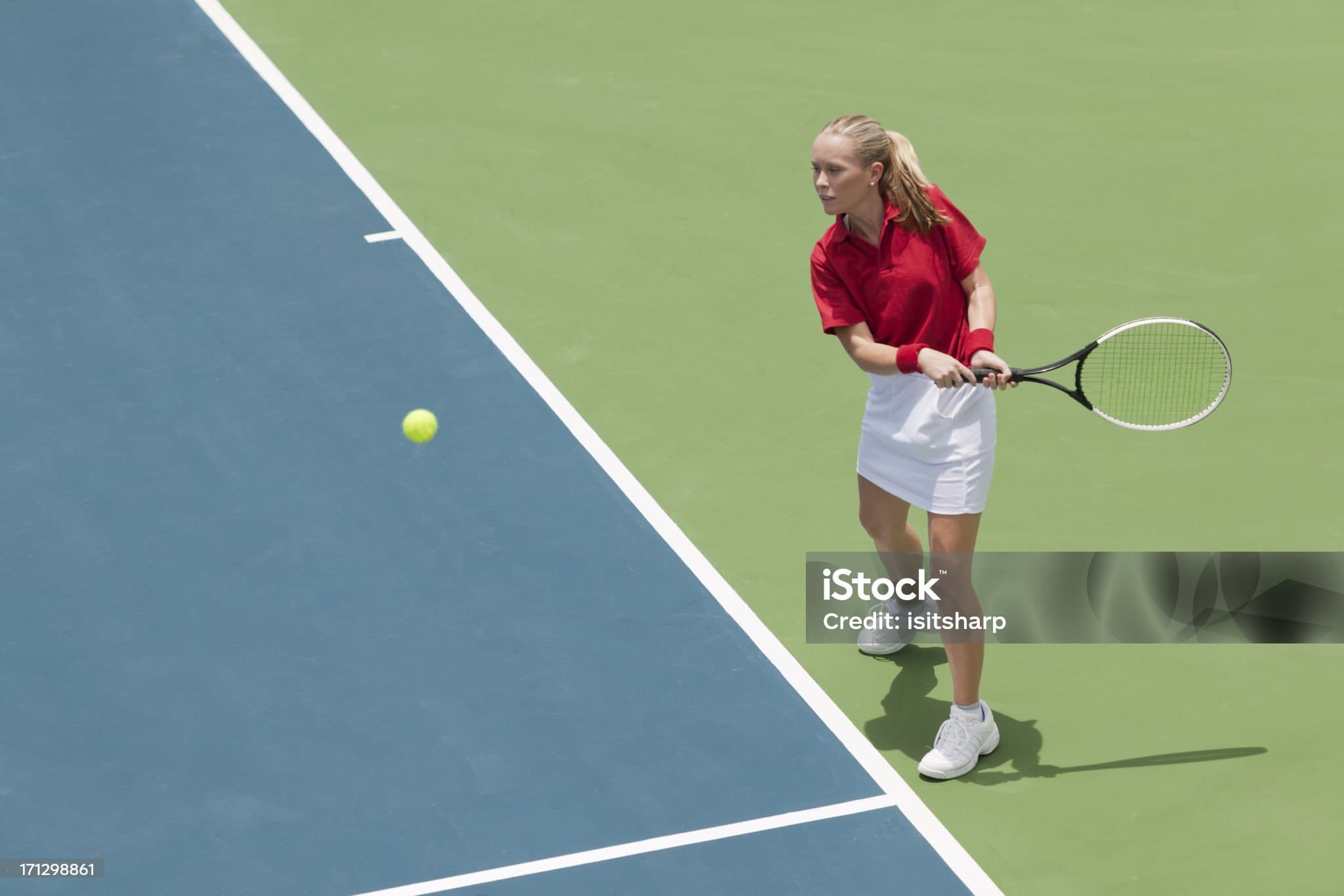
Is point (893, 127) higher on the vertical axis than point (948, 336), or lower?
lower

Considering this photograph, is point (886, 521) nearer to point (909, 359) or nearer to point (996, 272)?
point (909, 359)

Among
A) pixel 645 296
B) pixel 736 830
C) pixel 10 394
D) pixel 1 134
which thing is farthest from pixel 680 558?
pixel 1 134

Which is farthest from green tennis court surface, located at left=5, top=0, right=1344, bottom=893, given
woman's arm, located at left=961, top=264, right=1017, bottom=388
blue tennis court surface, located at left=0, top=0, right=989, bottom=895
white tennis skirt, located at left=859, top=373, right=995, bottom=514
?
woman's arm, located at left=961, top=264, right=1017, bottom=388

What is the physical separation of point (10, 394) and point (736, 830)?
4.68 m

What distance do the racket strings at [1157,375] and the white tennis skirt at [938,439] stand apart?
0.66 meters

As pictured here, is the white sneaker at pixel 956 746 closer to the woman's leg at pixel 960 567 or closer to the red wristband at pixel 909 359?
the woman's leg at pixel 960 567

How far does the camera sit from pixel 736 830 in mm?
6277

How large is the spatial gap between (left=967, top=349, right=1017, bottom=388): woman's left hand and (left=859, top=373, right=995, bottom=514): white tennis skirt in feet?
0.61

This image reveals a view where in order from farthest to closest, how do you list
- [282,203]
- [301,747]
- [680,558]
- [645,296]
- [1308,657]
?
1. [282,203]
2. [645,296]
3. [680,558]
4. [1308,657]
5. [301,747]

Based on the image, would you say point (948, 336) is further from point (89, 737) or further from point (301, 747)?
point (89, 737)

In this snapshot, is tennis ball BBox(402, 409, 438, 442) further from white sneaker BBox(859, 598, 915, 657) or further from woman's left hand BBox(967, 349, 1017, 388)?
woman's left hand BBox(967, 349, 1017, 388)

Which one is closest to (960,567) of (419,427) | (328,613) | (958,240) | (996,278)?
(958,240)

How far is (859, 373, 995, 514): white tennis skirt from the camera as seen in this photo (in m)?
6.18

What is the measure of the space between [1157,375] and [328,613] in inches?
147
